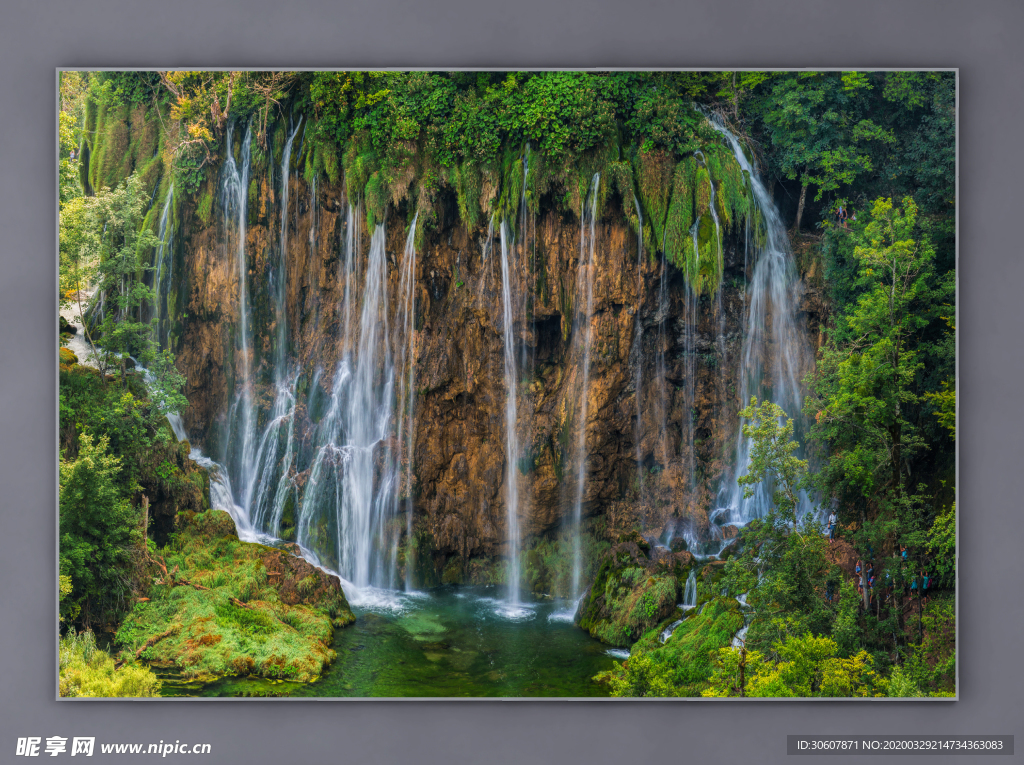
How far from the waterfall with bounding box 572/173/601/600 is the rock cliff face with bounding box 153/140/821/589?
0.19ft

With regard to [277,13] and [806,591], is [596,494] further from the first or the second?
[277,13]

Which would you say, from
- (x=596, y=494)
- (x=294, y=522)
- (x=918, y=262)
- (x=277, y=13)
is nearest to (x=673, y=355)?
(x=596, y=494)

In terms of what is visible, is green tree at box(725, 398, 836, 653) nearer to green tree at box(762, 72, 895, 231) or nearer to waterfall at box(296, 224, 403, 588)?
green tree at box(762, 72, 895, 231)

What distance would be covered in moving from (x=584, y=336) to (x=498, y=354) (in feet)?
2.89

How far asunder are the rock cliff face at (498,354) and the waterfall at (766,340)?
0.36 feet

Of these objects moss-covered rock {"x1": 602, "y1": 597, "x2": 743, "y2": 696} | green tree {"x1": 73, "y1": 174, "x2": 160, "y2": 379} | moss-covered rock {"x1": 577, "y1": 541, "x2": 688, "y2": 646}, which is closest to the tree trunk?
moss-covered rock {"x1": 577, "y1": 541, "x2": 688, "y2": 646}

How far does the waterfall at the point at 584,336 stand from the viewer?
6.21m

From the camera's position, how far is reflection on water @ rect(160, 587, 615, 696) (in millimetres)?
5312

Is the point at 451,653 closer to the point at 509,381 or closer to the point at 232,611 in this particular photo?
the point at 232,611

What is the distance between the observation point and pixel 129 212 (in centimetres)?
585

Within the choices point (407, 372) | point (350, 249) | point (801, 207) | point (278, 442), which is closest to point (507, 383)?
point (407, 372)

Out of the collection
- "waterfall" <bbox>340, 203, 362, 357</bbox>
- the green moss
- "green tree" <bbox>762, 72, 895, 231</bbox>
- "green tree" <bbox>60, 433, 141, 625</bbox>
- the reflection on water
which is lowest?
the reflection on water

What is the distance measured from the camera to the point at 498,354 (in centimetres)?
675

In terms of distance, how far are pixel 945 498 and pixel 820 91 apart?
3.44 meters
